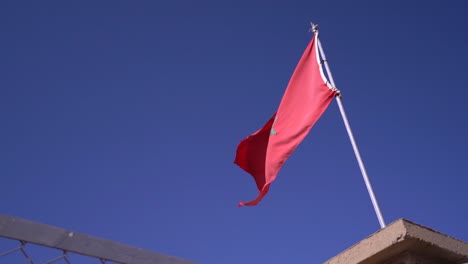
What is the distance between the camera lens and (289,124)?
21.6 ft

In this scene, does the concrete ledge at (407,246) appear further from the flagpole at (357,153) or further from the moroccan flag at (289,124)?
the moroccan flag at (289,124)

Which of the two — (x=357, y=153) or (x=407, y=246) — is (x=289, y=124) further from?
(x=407, y=246)

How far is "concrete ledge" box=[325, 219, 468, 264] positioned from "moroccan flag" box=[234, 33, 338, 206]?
335 cm

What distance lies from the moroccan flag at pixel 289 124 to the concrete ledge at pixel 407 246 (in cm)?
335

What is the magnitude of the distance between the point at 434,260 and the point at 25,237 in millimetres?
4087

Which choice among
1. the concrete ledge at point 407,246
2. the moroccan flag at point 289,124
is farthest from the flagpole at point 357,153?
the concrete ledge at point 407,246

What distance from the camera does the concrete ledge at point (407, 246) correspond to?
2.55 m

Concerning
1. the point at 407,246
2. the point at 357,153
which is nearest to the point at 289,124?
the point at 357,153

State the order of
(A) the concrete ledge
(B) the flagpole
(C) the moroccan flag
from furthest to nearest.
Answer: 1. (C) the moroccan flag
2. (B) the flagpole
3. (A) the concrete ledge

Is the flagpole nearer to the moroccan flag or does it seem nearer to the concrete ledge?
the moroccan flag

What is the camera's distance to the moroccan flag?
6156 millimetres

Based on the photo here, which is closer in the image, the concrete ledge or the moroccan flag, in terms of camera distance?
the concrete ledge

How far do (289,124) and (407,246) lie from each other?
4076 millimetres

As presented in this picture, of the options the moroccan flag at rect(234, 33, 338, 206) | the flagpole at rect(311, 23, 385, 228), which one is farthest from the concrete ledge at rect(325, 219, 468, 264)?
the moroccan flag at rect(234, 33, 338, 206)
